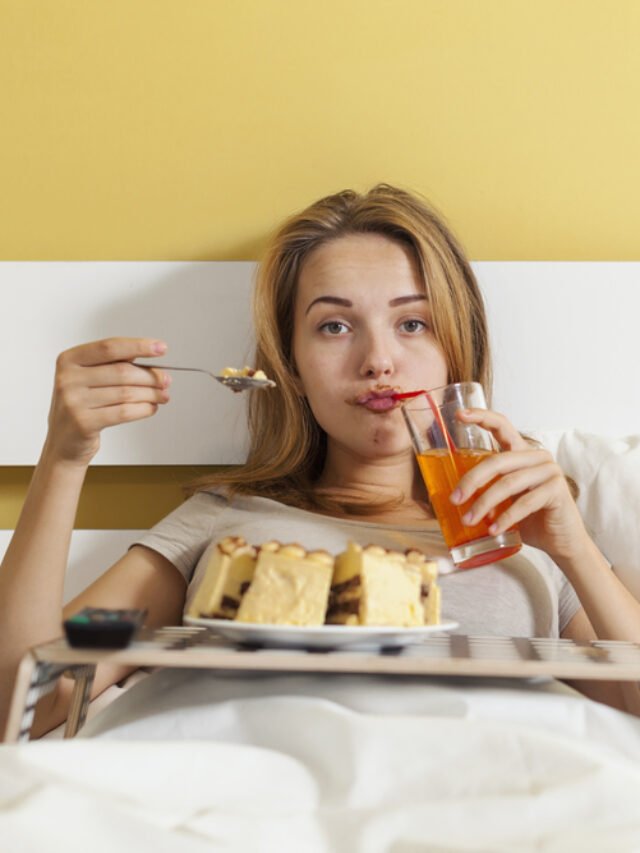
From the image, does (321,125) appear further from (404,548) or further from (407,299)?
(404,548)

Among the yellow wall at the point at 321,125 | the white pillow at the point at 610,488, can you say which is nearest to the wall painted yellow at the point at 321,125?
the yellow wall at the point at 321,125

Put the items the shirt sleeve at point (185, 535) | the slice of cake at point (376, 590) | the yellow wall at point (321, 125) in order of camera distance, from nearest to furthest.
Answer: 1. the slice of cake at point (376, 590)
2. the shirt sleeve at point (185, 535)
3. the yellow wall at point (321, 125)

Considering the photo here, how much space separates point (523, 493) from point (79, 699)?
607 millimetres

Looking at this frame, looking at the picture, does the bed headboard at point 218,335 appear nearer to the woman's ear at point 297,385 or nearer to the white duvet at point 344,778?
the woman's ear at point 297,385

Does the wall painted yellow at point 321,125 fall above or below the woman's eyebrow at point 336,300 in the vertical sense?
above

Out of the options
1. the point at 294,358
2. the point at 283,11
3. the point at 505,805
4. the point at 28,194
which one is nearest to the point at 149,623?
the point at 294,358

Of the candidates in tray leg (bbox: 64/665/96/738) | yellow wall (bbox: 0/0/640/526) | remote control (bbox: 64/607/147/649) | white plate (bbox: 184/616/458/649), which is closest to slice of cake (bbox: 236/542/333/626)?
white plate (bbox: 184/616/458/649)

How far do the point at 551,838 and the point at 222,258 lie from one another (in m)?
1.33

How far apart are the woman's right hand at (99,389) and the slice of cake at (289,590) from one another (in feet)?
1.06

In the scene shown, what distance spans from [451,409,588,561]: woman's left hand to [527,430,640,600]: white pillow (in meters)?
0.25

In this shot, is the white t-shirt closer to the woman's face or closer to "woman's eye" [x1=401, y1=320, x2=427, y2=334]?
the woman's face

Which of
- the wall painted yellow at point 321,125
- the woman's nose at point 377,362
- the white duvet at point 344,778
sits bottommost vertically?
the white duvet at point 344,778

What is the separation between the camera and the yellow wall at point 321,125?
1.85 meters

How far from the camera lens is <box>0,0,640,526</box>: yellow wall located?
1.85 m
